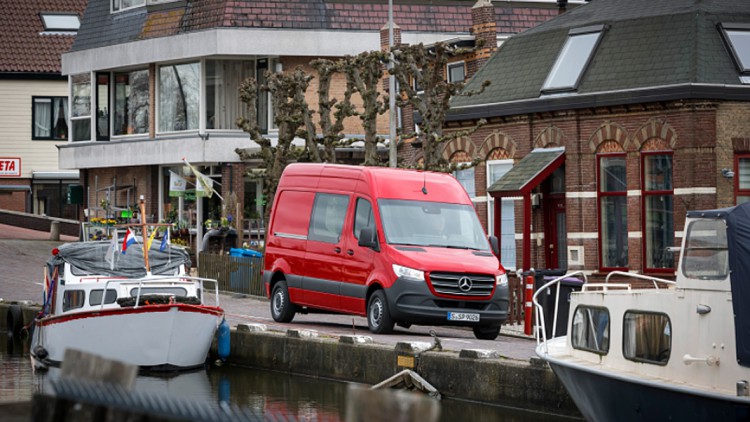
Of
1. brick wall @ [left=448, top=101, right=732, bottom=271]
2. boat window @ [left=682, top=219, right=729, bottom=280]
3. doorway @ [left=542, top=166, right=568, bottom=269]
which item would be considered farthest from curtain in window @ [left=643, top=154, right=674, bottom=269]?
boat window @ [left=682, top=219, right=729, bottom=280]

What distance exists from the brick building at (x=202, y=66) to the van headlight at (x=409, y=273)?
22813 mm

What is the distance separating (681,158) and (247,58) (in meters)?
21.1

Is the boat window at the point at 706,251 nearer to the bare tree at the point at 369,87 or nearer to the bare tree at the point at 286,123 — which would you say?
the bare tree at the point at 369,87

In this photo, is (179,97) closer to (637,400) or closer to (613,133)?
(613,133)

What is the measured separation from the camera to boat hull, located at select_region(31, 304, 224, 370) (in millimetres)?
23078

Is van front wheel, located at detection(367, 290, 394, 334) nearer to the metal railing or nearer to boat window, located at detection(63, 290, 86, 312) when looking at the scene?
boat window, located at detection(63, 290, 86, 312)

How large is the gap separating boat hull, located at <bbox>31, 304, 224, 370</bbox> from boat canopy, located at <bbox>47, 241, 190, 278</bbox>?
1.93 m

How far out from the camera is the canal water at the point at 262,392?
59.1 feet

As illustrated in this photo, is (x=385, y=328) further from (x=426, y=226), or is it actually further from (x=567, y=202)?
(x=567, y=202)

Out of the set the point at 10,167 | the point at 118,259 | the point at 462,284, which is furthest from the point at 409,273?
the point at 10,167

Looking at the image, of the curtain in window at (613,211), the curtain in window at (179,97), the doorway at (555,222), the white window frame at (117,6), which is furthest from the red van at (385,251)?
the white window frame at (117,6)

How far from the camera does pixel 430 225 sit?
80.0ft

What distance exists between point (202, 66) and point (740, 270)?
36.0m

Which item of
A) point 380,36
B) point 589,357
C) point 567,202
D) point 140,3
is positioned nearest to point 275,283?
point 567,202
